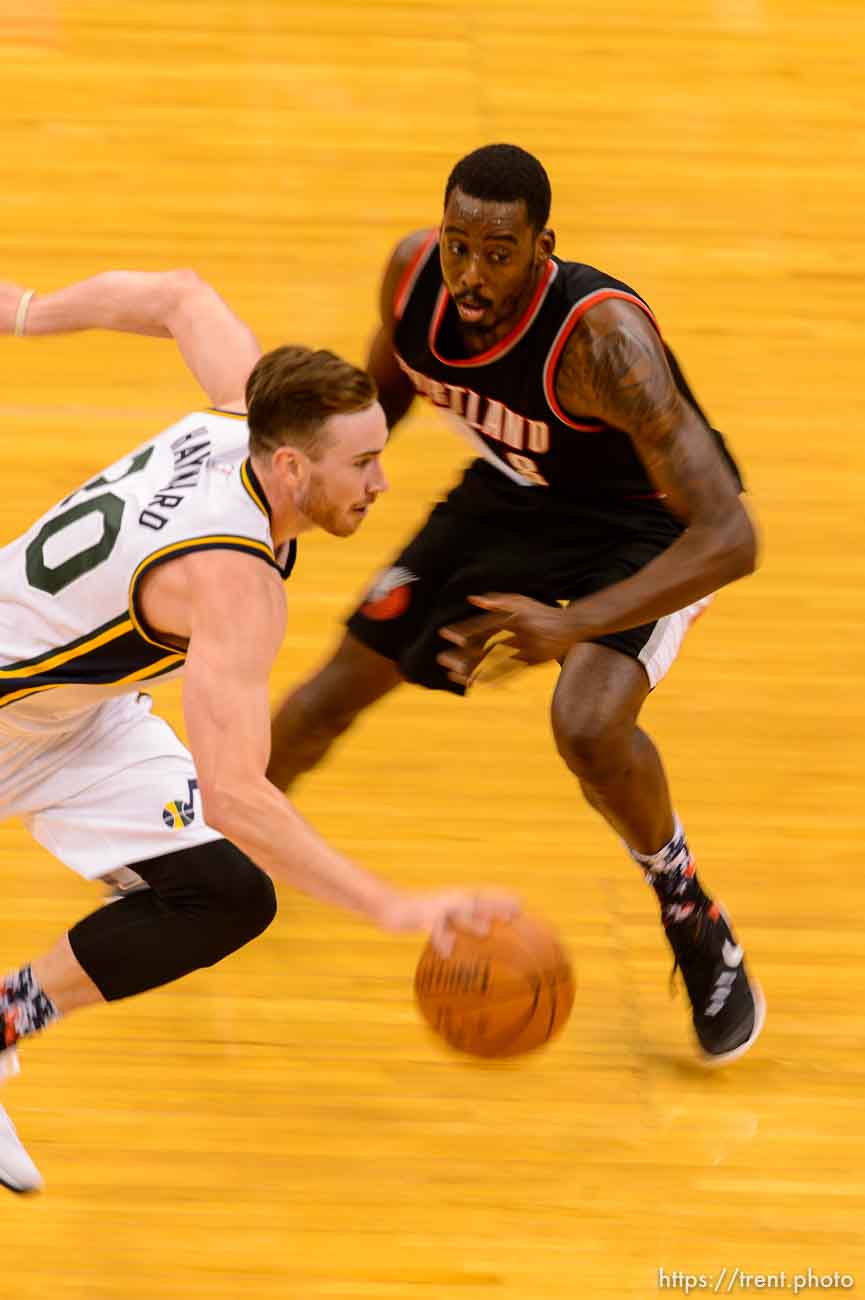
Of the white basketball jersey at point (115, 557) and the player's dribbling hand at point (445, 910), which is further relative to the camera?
the white basketball jersey at point (115, 557)

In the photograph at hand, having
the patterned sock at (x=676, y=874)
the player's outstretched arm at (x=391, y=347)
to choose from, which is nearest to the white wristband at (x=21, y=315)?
the player's outstretched arm at (x=391, y=347)

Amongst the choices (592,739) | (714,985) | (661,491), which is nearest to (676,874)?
(714,985)

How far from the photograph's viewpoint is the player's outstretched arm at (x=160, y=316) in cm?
395

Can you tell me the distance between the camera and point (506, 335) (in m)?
4.03

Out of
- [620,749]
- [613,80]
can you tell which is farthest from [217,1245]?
[613,80]

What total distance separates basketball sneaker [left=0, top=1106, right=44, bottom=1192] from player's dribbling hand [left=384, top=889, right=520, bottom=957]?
1.09 m

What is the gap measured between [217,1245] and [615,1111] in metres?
0.85

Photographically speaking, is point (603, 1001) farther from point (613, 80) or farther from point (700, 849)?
point (613, 80)

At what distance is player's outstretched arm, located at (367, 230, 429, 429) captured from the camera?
422cm

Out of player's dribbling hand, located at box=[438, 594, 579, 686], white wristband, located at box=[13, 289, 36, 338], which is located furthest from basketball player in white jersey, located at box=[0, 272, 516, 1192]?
player's dribbling hand, located at box=[438, 594, 579, 686]

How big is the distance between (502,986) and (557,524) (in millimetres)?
1110

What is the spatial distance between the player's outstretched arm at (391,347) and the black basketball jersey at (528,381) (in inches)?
0.8

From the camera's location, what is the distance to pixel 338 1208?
12.6 ft

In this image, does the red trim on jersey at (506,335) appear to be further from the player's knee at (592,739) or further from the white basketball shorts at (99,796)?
the white basketball shorts at (99,796)
